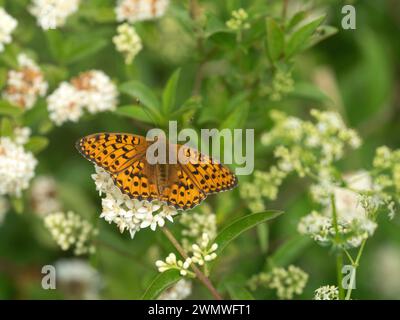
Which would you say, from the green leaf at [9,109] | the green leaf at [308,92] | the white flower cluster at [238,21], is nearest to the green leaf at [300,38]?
the white flower cluster at [238,21]

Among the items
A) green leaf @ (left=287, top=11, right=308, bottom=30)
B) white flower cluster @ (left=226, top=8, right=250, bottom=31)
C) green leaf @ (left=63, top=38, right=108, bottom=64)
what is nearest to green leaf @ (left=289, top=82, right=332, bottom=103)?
green leaf @ (left=287, top=11, right=308, bottom=30)

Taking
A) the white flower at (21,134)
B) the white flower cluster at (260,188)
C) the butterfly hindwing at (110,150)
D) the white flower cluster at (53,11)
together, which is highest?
the white flower cluster at (53,11)

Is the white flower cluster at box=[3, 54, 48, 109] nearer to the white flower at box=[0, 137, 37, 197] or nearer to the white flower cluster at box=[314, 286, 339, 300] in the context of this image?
the white flower at box=[0, 137, 37, 197]

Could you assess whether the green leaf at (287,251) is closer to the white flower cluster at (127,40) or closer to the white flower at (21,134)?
the white flower cluster at (127,40)

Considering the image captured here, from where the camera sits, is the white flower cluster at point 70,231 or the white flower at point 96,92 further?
the white flower at point 96,92

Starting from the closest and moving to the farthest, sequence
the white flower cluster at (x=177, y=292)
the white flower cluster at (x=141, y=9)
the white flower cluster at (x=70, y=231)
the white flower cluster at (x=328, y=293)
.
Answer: the white flower cluster at (x=328, y=293)
the white flower cluster at (x=177, y=292)
the white flower cluster at (x=70, y=231)
the white flower cluster at (x=141, y=9)
